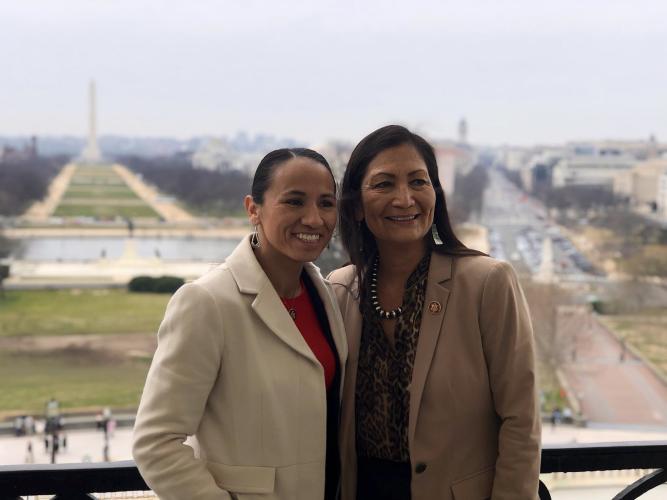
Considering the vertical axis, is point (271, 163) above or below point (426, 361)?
above

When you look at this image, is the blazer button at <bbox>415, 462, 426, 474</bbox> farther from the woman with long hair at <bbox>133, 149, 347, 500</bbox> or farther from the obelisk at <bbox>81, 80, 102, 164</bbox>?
the obelisk at <bbox>81, 80, 102, 164</bbox>

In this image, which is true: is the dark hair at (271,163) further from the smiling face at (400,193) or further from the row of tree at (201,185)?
the row of tree at (201,185)

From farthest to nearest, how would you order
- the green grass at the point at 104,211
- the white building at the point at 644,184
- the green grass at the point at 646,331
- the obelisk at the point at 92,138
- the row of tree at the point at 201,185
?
the obelisk at the point at 92,138
the green grass at the point at 104,211
the row of tree at the point at 201,185
the white building at the point at 644,184
the green grass at the point at 646,331

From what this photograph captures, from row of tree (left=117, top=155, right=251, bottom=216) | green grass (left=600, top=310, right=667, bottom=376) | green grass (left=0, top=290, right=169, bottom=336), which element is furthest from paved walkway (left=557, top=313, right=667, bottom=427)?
row of tree (left=117, top=155, right=251, bottom=216)

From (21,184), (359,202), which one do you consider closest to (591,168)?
(21,184)

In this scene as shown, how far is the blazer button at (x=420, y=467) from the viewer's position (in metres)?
1.02

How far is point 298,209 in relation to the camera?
0.97 meters

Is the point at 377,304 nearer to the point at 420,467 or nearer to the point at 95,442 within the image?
the point at 420,467

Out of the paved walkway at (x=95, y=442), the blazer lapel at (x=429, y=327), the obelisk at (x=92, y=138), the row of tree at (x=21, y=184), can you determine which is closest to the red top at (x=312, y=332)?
the blazer lapel at (x=429, y=327)

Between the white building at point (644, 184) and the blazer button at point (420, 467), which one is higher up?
the blazer button at point (420, 467)

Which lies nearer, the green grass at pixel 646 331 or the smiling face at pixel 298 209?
the smiling face at pixel 298 209

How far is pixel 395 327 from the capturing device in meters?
1.05

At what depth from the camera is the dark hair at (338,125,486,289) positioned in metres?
1.05

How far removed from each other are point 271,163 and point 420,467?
429 millimetres
